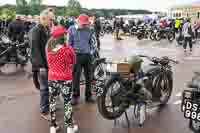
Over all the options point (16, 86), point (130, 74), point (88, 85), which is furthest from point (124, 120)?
Answer: point (16, 86)

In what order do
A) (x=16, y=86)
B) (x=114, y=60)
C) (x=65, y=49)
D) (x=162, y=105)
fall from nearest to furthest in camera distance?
(x=65, y=49), (x=114, y=60), (x=162, y=105), (x=16, y=86)

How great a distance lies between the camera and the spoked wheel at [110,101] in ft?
20.8

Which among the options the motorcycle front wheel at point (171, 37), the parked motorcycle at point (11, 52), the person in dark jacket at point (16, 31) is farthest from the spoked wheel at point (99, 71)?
the motorcycle front wheel at point (171, 37)

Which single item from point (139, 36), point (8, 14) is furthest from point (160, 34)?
point (8, 14)

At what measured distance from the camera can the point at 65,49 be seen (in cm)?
572

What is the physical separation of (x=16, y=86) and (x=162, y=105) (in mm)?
4165

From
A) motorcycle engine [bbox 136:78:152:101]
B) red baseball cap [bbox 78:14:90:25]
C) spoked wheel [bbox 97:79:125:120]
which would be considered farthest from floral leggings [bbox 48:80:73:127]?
red baseball cap [bbox 78:14:90:25]

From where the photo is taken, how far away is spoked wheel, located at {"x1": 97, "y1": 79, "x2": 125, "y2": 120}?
635cm

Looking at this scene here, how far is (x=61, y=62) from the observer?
5727mm

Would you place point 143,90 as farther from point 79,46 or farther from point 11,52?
point 11,52

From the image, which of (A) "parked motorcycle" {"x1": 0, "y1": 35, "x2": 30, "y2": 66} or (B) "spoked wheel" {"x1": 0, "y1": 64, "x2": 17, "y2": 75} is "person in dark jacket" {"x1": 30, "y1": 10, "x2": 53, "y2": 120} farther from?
(A) "parked motorcycle" {"x1": 0, "y1": 35, "x2": 30, "y2": 66}

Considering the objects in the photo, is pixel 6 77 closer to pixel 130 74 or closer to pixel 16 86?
pixel 16 86

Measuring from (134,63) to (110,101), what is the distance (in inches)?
31.6

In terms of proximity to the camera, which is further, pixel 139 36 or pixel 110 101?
pixel 139 36
